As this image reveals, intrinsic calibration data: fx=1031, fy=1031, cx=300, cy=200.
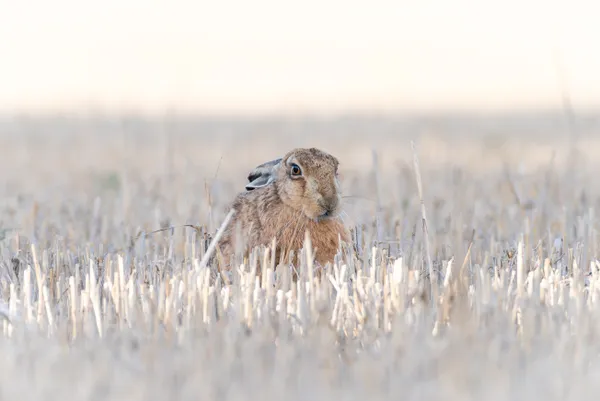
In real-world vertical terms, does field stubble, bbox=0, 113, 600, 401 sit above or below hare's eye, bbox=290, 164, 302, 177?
below

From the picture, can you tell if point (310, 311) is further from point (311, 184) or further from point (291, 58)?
point (291, 58)

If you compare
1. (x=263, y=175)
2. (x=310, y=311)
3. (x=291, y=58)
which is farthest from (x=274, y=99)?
(x=310, y=311)

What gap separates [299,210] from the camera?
A: 5.76m

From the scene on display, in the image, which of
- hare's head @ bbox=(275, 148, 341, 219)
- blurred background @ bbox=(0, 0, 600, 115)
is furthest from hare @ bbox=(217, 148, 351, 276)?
blurred background @ bbox=(0, 0, 600, 115)

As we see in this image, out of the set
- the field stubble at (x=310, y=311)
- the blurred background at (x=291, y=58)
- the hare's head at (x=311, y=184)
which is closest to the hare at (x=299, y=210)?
the hare's head at (x=311, y=184)

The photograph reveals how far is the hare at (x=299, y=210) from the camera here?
5.67 meters

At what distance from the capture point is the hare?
5.67m

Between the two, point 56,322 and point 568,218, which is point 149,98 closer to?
point 568,218

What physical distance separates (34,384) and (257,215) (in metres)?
2.69

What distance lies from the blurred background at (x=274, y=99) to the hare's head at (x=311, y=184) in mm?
485

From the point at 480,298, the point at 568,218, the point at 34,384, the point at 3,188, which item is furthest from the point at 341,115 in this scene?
the point at 34,384

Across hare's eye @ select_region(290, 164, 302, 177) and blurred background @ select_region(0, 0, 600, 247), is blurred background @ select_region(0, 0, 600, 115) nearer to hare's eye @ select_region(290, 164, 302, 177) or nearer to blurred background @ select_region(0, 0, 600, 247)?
blurred background @ select_region(0, 0, 600, 247)

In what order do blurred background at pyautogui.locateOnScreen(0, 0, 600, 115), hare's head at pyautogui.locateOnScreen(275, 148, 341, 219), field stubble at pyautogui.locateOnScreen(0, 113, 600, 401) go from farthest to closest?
blurred background at pyautogui.locateOnScreen(0, 0, 600, 115) → hare's head at pyautogui.locateOnScreen(275, 148, 341, 219) → field stubble at pyautogui.locateOnScreen(0, 113, 600, 401)

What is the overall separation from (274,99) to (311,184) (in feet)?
48.1
